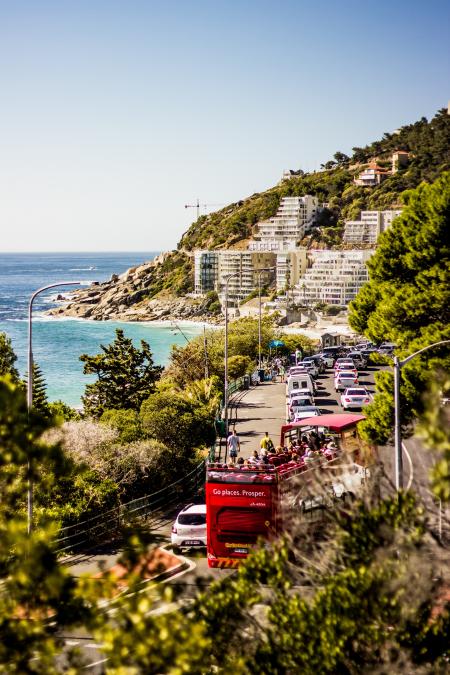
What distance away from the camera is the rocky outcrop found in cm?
14788

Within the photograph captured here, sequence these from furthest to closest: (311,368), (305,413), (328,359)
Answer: (328,359)
(311,368)
(305,413)

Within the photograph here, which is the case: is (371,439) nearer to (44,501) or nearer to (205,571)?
Answer: (205,571)

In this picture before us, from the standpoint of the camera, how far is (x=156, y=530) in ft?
64.5

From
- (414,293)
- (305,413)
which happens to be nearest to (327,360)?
(305,413)

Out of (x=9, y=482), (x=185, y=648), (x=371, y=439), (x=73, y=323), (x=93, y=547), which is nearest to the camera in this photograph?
(x=185, y=648)

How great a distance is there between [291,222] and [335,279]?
4791 cm

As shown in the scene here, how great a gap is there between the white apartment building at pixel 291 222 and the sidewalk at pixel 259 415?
13765cm

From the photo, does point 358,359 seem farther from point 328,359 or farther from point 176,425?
point 176,425

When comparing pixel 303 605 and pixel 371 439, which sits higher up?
pixel 303 605

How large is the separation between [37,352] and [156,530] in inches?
3216

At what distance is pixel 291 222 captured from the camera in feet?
604

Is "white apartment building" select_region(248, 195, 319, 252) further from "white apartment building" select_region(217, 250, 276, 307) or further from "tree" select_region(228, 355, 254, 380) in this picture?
"tree" select_region(228, 355, 254, 380)

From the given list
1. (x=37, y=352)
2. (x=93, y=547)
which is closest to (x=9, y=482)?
(x=93, y=547)

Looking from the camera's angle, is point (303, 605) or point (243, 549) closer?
point (303, 605)
